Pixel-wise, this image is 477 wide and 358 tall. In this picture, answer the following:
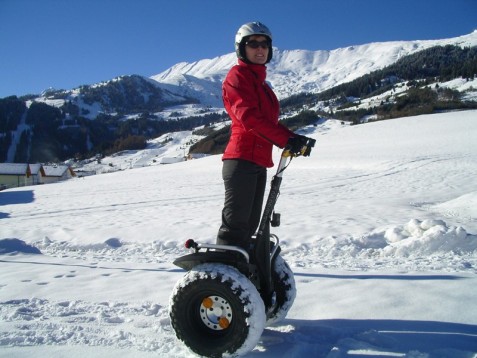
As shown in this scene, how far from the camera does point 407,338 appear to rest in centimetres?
289

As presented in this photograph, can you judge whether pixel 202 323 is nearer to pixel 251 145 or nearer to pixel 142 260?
pixel 251 145

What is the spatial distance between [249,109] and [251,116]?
0.06 metres

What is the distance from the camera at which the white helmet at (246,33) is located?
3.05m

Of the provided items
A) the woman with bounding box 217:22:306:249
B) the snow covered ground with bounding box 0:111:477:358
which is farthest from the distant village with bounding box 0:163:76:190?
the woman with bounding box 217:22:306:249

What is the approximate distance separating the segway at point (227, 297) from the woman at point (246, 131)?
144 millimetres

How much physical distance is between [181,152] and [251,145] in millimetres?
145614

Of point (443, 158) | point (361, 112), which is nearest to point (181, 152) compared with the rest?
point (361, 112)

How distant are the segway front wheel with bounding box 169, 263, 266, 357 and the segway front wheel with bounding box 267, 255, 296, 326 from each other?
53 centimetres

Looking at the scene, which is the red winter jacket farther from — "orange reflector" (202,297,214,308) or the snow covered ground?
the snow covered ground

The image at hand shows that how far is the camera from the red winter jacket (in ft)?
9.23

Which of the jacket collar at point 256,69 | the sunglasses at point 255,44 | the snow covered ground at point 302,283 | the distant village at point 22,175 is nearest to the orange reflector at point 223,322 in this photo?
the snow covered ground at point 302,283

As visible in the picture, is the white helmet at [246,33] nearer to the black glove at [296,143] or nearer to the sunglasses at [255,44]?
the sunglasses at [255,44]

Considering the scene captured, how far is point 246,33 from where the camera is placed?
3061 millimetres

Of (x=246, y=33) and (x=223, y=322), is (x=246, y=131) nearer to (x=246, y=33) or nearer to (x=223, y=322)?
(x=246, y=33)
